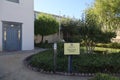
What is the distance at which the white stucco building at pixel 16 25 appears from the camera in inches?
752

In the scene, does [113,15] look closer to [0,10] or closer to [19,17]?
[19,17]

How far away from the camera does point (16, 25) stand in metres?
20.6

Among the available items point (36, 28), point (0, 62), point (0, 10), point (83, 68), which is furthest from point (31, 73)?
point (36, 28)

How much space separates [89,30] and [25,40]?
7.31 metres

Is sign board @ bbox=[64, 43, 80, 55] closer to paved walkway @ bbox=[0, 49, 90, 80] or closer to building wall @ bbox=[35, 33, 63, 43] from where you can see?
paved walkway @ bbox=[0, 49, 90, 80]

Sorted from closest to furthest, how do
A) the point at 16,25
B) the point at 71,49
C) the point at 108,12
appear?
the point at 71,49, the point at 16,25, the point at 108,12

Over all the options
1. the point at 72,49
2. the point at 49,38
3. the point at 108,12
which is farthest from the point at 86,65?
the point at 49,38

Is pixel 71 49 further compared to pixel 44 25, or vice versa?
pixel 44 25

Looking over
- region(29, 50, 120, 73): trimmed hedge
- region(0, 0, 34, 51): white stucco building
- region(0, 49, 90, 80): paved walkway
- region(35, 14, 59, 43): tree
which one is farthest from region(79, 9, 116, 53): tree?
region(35, 14, 59, 43): tree

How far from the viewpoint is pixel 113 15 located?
23.1m

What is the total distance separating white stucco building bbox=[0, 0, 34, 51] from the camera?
62.6 ft

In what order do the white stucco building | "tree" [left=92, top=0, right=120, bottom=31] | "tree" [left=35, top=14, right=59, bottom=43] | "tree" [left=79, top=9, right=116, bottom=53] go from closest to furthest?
1. "tree" [left=79, top=9, right=116, bottom=53]
2. the white stucco building
3. "tree" [left=92, top=0, right=120, bottom=31]
4. "tree" [left=35, top=14, right=59, bottom=43]

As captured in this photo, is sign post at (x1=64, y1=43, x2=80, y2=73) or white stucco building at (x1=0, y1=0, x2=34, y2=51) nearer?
sign post at (x1=64, y1=43, x2=80, y2=73)

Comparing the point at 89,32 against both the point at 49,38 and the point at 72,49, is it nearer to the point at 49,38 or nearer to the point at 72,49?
the point at 72,49
